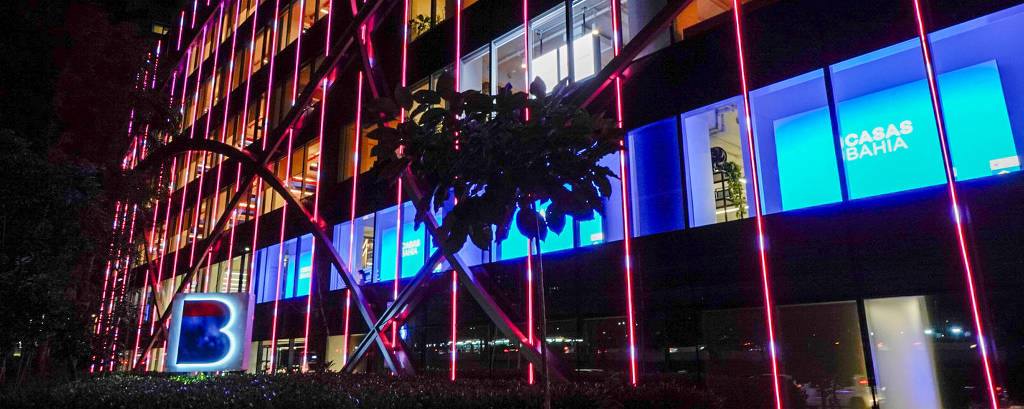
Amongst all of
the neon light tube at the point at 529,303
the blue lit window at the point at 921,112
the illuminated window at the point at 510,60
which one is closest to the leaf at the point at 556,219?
the blue lit window at the point at 921,112

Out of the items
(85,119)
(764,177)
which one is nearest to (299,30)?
(85,119)

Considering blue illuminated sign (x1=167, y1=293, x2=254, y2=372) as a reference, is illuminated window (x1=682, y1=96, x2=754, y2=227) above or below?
above

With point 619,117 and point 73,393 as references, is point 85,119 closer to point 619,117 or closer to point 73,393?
point 73,393

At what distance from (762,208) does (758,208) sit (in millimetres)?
581

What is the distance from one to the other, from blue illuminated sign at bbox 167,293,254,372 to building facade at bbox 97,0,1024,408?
3.25 m

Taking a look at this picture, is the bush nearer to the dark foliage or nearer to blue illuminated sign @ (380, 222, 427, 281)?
the dark foliage

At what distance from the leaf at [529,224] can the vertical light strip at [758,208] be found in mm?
5175

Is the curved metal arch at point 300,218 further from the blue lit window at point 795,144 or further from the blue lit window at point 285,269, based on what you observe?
the blue lit window at point 795,144

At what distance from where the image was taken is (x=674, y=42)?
1226cm

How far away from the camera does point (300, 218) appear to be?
70.5ft

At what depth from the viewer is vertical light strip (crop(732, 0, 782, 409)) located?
9.73 metres

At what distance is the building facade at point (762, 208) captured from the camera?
871cm

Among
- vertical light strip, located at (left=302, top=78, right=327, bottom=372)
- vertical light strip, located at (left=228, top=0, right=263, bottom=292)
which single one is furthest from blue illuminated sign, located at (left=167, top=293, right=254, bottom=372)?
vertical light strip, located at (left=228, top=0, right=263, bottom=292)

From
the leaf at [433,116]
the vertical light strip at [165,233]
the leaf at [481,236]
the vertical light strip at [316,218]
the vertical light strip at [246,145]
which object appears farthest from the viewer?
the vertical light strip at [165,233]
